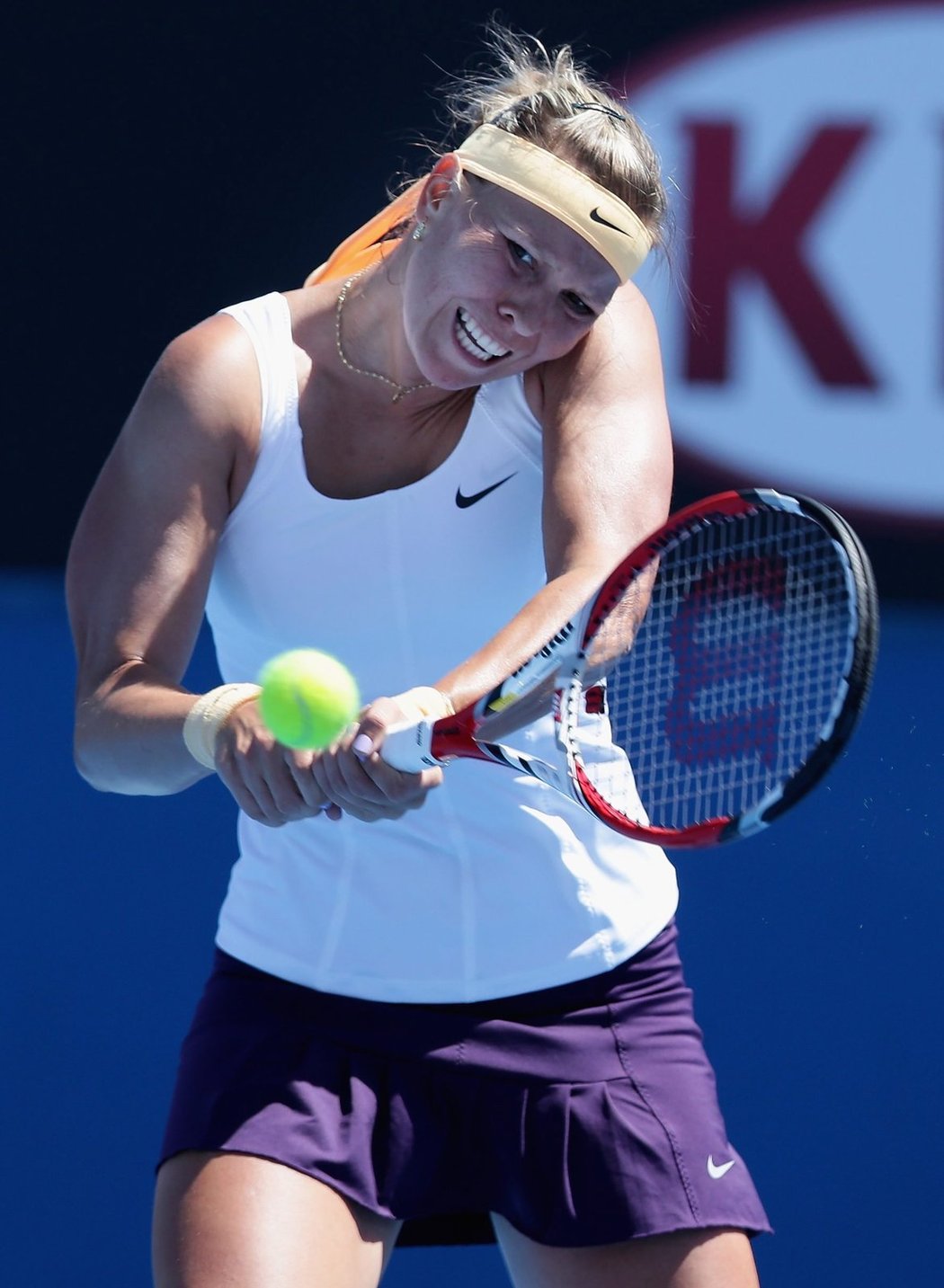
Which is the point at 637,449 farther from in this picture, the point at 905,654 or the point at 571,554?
the point at 905,654

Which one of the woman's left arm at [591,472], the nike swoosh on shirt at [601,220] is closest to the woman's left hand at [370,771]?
the woman's left arm at [591,472]

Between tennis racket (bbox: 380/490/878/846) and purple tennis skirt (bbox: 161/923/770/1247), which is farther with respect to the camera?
purple tennis skirt (bbox: 161/923/770/1247)

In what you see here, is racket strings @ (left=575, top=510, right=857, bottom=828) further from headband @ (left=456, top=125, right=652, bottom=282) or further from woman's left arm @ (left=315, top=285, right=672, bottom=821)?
headband @ (left=456, top=125, right=652, bottom=282)

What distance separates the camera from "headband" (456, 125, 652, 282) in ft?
6.24

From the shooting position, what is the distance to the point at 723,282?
2846 millimetres

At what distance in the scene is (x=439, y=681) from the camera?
1931mm

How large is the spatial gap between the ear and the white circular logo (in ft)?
2.66

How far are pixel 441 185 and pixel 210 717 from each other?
654mm

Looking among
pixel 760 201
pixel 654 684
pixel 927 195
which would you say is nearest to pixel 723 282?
pixel 760 201

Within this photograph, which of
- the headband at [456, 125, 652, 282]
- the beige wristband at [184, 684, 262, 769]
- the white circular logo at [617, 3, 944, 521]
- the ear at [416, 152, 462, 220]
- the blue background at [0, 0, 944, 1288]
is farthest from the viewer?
the blue background at [0, 0, 944, 1288]

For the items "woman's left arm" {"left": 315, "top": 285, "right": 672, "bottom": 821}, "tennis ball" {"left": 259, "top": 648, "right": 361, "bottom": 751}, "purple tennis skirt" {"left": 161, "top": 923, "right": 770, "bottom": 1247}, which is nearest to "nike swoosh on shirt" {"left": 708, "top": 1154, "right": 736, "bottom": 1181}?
"purple tennis skirt" {"left": 161, "top": 923, "right": 770, "bottom": 1247}

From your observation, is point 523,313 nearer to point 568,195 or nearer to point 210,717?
point 568,195

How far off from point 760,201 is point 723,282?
13 cm

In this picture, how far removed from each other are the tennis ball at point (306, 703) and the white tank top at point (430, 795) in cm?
30
